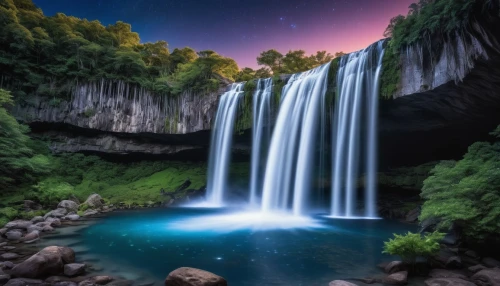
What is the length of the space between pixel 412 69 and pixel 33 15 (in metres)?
31.4

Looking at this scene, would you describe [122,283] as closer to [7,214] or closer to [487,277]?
[487,277]

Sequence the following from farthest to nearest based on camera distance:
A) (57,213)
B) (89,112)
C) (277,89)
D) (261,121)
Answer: (89,112) < (261,121) < (277,89) < (57,213)

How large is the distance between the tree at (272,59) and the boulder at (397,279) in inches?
1188

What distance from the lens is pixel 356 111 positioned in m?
14.9

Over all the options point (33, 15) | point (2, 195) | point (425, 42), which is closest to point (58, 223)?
point (2, 195)

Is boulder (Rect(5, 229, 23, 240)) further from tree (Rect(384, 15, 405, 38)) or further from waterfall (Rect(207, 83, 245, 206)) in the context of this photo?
tree (Rect(384, 15, 405, 38))

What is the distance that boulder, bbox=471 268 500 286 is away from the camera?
5414mm

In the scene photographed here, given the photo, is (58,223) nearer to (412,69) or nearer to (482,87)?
(412,69)

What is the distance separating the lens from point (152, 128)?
24.6 metres

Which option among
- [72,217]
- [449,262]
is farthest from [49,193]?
[449,262]

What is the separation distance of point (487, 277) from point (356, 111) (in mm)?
10372

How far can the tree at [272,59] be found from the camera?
34.0 meters

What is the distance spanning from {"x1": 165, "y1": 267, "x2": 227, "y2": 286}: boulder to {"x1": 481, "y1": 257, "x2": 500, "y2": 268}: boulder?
622cm

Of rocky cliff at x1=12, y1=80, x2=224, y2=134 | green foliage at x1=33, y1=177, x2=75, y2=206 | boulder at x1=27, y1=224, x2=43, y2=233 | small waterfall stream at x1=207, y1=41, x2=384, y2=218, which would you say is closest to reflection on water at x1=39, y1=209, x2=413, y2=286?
boulder at x1=27, y1=224, x2=43, y2=233
